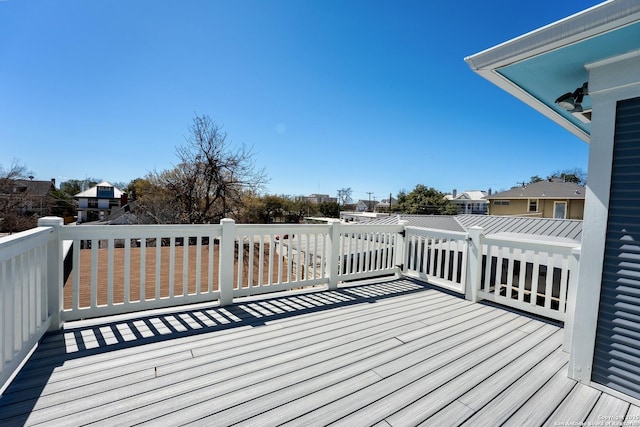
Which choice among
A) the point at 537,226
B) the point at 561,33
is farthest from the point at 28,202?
the point at 537,226

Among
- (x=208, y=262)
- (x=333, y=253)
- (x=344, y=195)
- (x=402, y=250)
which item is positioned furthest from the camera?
(x=344, y=195)

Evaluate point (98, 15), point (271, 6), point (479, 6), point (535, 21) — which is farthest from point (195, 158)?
point (535, 21)

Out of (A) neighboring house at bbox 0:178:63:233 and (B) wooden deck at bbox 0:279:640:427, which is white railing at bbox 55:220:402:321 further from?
(A) neighboring house at bbox 0:178:63:233

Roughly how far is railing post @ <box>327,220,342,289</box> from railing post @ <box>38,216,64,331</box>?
276cm

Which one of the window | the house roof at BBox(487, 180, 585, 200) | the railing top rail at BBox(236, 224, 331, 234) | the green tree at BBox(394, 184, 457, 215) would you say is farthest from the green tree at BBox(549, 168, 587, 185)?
the railing top rail at BBox(236, 224, 331, 234)

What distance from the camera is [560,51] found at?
1687 mm

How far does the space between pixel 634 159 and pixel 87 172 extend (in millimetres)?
50895

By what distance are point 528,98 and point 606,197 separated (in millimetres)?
1249

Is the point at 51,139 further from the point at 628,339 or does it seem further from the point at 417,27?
the point at 628,339

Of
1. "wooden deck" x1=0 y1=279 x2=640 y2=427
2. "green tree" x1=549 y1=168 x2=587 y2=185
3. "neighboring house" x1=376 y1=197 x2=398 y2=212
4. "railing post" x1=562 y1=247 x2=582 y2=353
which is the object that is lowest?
"wooden deck" x1=0 y1=279 x2=640 y2=427

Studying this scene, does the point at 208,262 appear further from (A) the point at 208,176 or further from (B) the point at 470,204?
(B) the point at 470,204

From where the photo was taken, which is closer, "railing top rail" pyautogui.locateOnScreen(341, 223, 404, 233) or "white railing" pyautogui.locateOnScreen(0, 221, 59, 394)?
"white railing" pyautogui.locateOnScreen(0, 221, 59, 394)

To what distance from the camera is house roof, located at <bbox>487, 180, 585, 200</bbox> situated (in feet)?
67.2

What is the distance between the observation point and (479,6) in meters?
6.21
